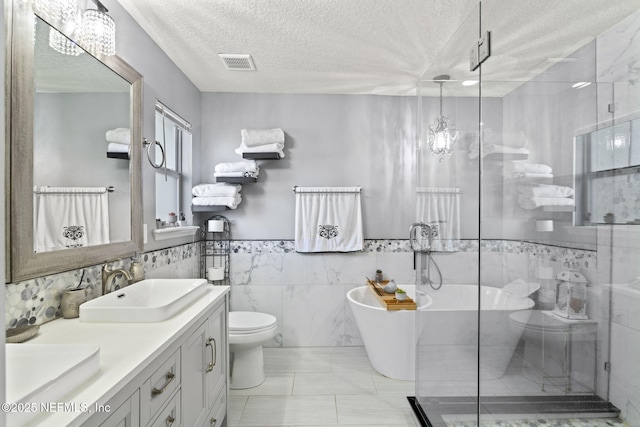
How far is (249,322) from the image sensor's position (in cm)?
268

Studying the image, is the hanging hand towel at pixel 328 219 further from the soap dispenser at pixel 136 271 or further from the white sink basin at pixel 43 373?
the white sink basin at pixel 43 373

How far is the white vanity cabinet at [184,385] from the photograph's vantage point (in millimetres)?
1001

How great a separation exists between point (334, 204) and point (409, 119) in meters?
1.14

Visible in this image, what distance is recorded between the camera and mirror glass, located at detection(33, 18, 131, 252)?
1.39m

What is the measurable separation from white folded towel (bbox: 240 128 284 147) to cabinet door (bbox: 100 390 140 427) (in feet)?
7.91

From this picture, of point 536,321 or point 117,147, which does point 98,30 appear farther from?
point 536,321

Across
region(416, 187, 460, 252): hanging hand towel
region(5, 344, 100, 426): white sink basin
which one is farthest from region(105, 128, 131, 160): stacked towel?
region(416, 187, 460, 252): hanging hand towel

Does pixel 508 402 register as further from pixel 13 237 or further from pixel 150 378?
pixel 13 237

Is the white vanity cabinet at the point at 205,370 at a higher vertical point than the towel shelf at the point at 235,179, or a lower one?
lower

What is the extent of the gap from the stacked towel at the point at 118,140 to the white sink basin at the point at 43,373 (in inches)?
43.6

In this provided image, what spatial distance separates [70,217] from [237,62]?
1740 millimetres

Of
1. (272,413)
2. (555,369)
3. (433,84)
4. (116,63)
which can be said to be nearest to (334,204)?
(433,84)

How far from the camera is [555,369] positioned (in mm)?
1201

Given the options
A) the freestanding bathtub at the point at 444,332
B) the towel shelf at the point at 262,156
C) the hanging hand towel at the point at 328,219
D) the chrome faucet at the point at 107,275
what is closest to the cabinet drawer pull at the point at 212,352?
the chrome faucet at the point at 107,275
